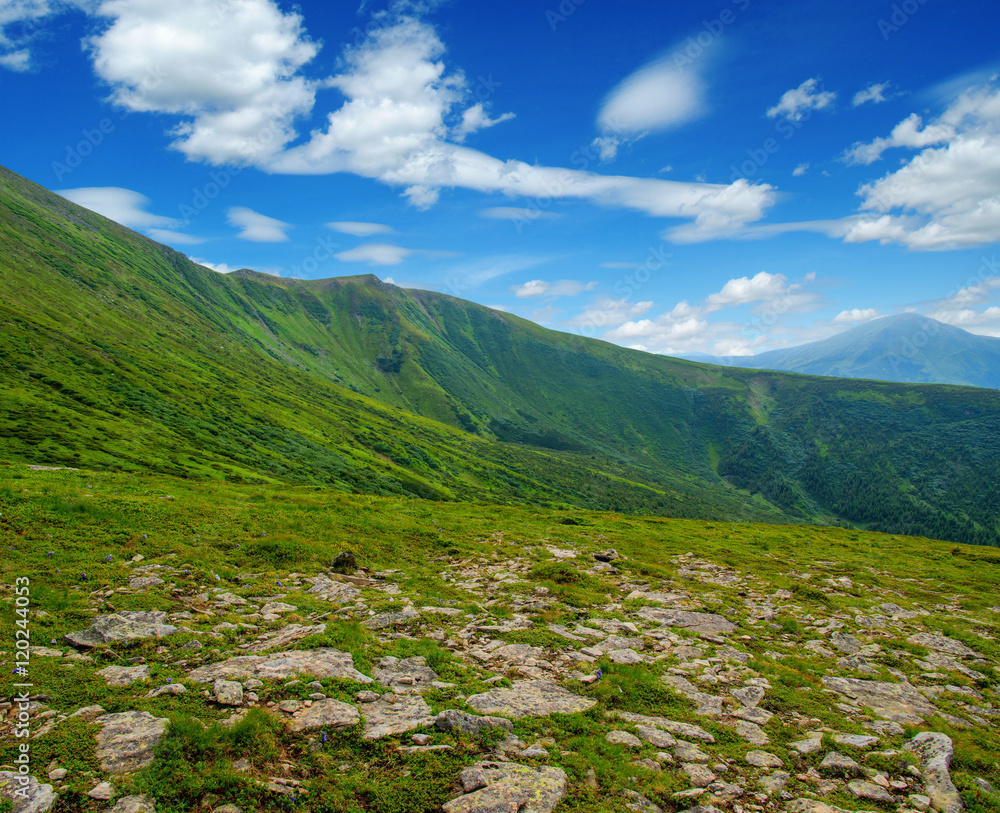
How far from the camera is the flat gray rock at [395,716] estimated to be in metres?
9.34

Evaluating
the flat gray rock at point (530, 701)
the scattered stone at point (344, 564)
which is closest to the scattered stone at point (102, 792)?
the flat gray rock at point (530, 701)

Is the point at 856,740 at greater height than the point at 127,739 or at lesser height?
lesser

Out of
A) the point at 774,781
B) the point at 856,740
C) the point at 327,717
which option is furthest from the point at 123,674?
the point at 856,740

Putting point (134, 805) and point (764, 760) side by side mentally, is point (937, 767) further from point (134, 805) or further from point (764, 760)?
point (134, 805)

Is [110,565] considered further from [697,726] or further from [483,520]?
[483,520]

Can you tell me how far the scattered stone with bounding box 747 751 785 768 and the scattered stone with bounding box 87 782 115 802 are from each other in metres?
11.8

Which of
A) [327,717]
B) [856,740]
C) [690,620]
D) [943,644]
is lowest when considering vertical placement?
[943,644]

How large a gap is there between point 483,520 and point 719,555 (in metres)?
18.5

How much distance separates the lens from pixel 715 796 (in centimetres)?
859

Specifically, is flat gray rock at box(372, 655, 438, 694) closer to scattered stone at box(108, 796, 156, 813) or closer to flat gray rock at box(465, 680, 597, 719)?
flat gray rock at box(465, 680, 597, 719)

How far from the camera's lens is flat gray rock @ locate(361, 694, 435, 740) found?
934 cm

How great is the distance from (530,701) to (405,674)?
334 centimetres

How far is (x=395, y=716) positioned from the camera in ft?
32.6

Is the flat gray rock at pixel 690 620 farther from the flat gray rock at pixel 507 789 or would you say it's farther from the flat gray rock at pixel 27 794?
the flat gray rock at pixel 27 794
